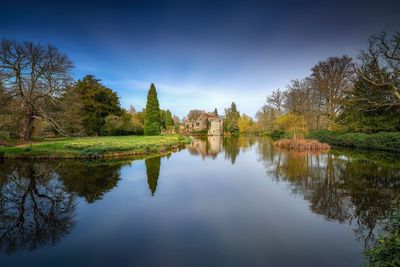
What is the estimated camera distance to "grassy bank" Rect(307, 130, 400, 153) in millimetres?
18597

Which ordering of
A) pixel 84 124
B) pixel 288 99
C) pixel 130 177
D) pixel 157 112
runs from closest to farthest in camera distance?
pixel 130 177 < pixel 84 124 < pixel 157 112 < pixel 288 99

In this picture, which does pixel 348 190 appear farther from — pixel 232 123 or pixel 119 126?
pixel 232 123

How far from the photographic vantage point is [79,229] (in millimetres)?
5023

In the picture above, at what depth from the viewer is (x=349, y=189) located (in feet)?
25.8

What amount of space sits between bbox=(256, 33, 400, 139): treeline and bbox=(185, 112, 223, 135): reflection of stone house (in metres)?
21.5

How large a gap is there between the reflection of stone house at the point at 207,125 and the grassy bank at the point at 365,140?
32.1 m

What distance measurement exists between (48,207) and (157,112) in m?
30.3

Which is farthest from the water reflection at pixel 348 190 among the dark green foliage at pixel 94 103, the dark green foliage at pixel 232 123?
the dark green foliage at pixel 232 123

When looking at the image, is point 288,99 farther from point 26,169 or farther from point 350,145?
point 26,169

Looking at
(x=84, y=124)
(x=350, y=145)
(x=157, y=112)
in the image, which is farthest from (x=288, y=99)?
(x=84, y=124)

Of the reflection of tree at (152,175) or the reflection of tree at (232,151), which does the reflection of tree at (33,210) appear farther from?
the reflection of tree at (232,151)

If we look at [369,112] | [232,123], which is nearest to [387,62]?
[369,112]

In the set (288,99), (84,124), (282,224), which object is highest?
(288,99)

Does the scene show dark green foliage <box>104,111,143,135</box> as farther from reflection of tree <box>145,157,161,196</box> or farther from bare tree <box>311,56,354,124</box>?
bare tree <box>311,56,354,124</box>
